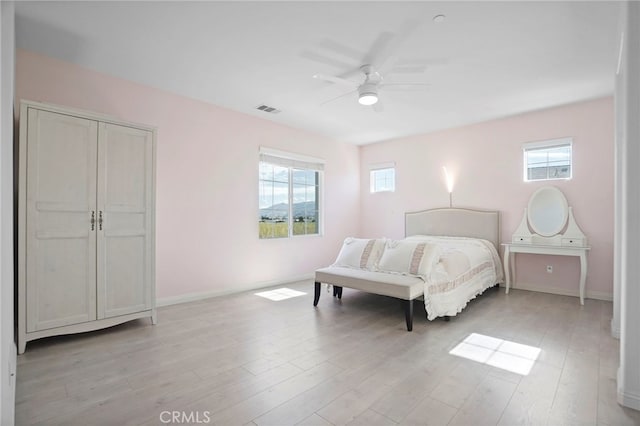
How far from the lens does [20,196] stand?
2.60 metres

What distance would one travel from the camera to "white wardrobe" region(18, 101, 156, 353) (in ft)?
8.75

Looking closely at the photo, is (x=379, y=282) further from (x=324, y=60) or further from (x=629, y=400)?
(x=324, y=60)

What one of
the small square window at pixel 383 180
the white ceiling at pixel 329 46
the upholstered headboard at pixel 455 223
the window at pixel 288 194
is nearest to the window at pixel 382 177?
the small square window at pixel 383 180

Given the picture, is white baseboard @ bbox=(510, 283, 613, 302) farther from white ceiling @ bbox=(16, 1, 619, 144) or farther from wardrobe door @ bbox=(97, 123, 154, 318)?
wardrobe door @ bbox=(97, 123, 154, 318)

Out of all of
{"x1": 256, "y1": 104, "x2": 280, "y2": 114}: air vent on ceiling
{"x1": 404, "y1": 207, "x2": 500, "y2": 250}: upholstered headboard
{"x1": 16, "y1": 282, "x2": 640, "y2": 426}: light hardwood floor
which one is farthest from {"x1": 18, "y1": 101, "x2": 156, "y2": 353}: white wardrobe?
{"x1": 404, "y1": 207, "x2": 500, "y2": 250}: upholstered headboard

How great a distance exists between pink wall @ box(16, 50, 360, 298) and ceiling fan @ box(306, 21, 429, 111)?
78.2 inches

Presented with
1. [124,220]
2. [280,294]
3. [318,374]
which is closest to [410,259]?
[318,374]

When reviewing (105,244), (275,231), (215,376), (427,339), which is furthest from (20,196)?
(427,339)

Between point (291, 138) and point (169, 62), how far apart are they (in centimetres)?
254

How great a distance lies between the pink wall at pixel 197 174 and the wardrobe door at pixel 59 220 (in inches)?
28.0

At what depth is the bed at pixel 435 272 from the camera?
3.40m

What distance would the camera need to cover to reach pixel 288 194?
5.66 metres

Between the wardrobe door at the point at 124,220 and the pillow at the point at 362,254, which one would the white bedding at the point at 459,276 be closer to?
the pillow at the point at 362,254

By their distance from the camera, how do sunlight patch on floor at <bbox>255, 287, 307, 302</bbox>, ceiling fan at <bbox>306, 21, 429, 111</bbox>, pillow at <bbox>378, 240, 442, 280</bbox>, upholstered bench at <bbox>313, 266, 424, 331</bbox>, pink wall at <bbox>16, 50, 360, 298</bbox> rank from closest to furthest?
1. ceiling fan at <bbox>306, 21, 429, 111</bbox>
2. upholstered bench at <bbox>313, 266, 424, 331</bbox>
3. pink wall at <bbox>16, 50, 360, 298</bbox>
4. pillow at <bbox>378, 240, 442, 280</bbox>
5. sunlight patch on floor at <bbox>255, 287, 307, 302</bbox>
